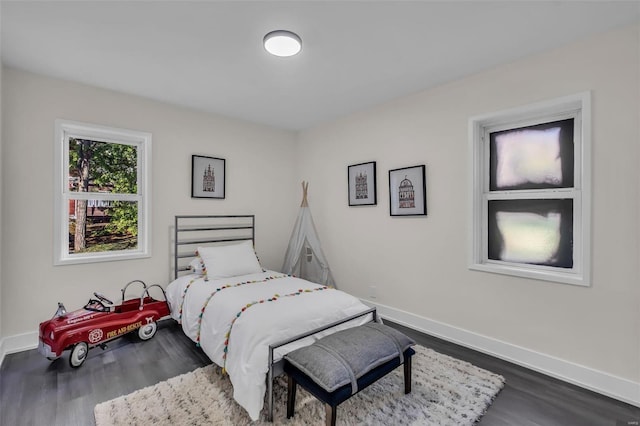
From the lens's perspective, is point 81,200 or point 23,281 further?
point 81,200

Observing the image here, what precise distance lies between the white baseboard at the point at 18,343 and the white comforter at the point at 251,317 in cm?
117

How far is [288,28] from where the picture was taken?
6.89 ft

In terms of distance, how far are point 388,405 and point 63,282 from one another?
10.4 ft

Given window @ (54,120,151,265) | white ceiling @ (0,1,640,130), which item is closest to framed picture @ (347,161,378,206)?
white ceiling @ (0,1,640,130)

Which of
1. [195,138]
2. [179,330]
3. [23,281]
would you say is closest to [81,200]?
[23,281]

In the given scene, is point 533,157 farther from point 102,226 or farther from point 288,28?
point 102,226

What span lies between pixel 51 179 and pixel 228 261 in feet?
6.03

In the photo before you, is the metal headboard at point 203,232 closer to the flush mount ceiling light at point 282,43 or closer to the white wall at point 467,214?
the white wall at point 467,214

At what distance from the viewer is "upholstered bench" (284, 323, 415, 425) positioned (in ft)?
5.34

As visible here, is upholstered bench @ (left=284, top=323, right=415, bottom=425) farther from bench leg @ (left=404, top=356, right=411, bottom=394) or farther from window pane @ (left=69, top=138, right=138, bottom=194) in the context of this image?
window pane @ (left=69, top=138, right=138, bottom=194)

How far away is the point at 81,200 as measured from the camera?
312 centimetres

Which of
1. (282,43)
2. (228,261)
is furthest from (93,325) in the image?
(282,43)

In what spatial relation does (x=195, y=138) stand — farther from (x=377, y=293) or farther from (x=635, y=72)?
(x=635, y=72)

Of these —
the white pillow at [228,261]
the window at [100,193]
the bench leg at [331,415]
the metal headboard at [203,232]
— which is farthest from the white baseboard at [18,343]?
the bench leg at [331,415]
